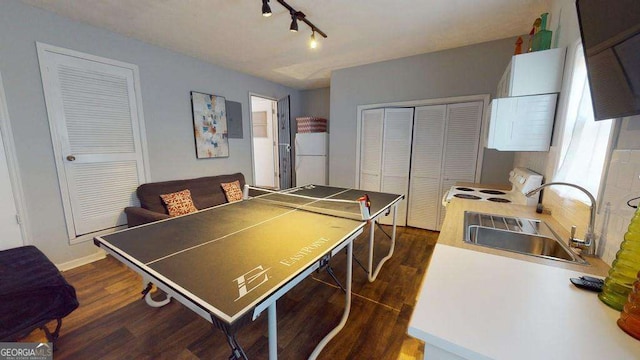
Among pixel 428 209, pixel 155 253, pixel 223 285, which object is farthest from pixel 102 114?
pixel 428 209

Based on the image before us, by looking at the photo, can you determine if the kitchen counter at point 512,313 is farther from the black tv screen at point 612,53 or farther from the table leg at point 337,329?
the table leg at point 337,329

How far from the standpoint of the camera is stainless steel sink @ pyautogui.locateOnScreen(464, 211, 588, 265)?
48.3 inches

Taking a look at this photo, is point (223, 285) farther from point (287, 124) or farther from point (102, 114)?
point (287, 124)

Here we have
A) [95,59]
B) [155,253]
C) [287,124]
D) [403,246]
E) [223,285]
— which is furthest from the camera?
[287,124]

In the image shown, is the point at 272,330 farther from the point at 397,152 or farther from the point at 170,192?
the point at 397,152

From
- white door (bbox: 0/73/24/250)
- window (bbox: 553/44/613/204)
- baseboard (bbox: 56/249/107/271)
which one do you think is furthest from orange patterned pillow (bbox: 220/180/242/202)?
window (bbox: 553/44/613/204)

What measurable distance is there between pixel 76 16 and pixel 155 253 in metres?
2.63

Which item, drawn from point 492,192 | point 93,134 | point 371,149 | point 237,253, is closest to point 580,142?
point 492,192

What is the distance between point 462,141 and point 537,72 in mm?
1570

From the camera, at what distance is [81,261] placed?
97.8 inches

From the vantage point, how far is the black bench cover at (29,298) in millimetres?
1282

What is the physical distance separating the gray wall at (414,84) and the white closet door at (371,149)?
6.6 inches

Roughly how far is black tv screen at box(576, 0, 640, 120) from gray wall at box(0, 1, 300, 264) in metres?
3.74

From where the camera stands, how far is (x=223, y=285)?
95cm
